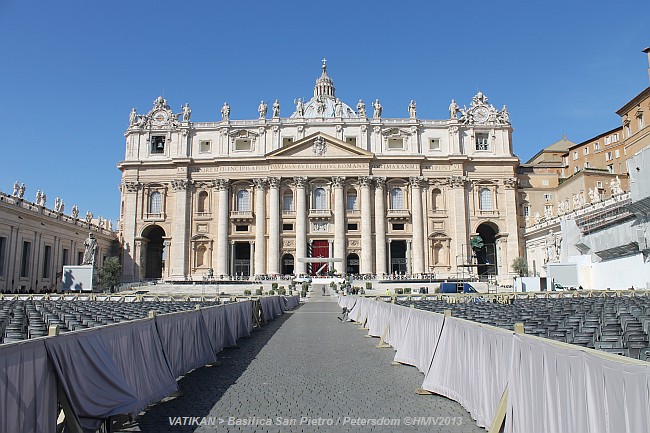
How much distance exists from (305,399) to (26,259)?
155ft

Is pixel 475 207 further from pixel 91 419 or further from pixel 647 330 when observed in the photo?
pixel 91 419

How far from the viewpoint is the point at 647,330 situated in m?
9.51

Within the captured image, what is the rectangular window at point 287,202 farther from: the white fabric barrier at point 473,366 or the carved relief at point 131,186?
the white fabric barrier at point 473,366

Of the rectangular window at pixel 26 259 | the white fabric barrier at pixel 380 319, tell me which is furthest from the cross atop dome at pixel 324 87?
the white fabric barrier at pixel 380 319

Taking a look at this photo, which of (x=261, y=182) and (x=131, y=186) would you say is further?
(x=131, y=186)

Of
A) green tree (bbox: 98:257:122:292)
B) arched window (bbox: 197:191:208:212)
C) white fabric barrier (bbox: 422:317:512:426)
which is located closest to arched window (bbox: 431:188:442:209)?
arched window (bbox: 197:191:208:212)

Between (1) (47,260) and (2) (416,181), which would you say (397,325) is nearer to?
(1) (47,260)


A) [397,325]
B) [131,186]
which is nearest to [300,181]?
[131,186]

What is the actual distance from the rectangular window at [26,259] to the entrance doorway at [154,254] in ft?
76.8

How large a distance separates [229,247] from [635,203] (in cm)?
4618

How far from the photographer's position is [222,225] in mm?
67438

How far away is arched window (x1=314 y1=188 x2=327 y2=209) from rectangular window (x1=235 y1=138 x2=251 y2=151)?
1112 centimetres

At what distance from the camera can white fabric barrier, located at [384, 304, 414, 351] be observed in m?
12.4

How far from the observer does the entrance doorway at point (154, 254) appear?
72.1 m
